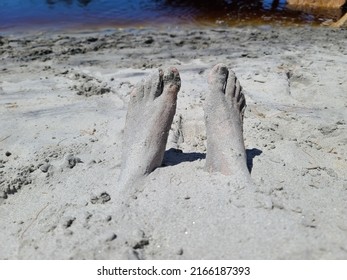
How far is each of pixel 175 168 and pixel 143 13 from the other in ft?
27.1

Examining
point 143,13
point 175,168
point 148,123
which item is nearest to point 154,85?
point 148,123

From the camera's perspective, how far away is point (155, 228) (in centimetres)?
192

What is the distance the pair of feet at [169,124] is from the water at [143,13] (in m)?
6.66

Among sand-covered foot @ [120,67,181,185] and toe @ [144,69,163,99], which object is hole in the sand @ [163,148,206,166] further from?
toe @ [144,69,163,99]

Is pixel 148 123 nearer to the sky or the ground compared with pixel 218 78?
nearer to the ground

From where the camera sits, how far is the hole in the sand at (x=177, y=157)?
2498 millimetres

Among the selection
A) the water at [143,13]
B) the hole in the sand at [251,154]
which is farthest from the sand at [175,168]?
the water at [143,13]

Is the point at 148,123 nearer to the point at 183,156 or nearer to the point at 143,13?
the point at 183,156

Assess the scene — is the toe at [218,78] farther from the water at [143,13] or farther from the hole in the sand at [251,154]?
the water at [143,13]

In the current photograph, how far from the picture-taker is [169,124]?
8.16 feet

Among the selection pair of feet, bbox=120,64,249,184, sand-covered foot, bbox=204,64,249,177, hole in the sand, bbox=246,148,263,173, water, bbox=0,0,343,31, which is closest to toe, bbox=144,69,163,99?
pair of feet, bbox=120,64,249,184
